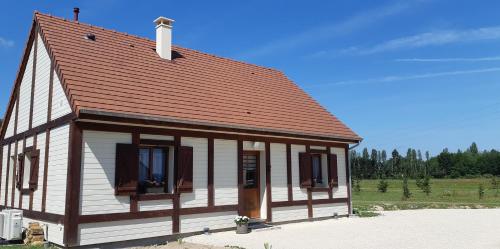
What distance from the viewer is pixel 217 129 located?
455 inches

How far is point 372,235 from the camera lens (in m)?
11.0

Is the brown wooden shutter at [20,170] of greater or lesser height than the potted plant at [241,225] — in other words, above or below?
above

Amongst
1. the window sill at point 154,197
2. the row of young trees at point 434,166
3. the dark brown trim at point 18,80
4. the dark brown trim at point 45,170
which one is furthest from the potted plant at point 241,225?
the row of young trees at point 434,166

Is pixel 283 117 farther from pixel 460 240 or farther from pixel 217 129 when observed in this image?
pixel 460 240

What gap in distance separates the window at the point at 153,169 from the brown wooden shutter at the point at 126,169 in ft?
1.36

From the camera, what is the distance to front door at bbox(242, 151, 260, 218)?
12.9 metres

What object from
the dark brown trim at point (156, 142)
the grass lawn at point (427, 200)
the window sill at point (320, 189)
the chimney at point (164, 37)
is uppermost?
the chimney at point (164, 37)

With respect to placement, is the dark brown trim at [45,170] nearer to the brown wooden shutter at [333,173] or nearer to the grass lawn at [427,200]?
the brown wooden shutter at [333,173]

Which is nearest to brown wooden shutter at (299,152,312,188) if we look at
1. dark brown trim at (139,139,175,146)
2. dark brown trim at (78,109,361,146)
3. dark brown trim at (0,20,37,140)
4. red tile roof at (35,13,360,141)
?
dark brown trim at (78,109,361,146)

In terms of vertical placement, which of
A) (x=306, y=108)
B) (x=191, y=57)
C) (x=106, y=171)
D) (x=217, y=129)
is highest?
(x=191, y=57)

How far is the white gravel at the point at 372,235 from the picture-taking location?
9570mm

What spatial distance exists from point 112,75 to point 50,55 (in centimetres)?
165

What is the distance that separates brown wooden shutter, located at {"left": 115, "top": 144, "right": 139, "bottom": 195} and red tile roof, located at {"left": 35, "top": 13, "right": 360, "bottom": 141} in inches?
35.1

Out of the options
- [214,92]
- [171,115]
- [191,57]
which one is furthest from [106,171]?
[191,57]
